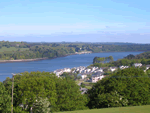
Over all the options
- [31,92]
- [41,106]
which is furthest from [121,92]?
[31,92]

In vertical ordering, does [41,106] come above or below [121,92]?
below

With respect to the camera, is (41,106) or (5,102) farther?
(41,106)

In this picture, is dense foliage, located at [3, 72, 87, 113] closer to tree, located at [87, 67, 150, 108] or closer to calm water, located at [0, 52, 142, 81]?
tree, located at [87, 67, 150, 108]

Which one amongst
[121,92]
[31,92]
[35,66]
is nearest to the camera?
[31,92]

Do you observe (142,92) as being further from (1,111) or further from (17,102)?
(1,111)

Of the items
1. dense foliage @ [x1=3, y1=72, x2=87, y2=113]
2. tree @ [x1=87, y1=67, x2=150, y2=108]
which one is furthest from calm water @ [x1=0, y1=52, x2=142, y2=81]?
tree @ [x1=87, y1=67, x2=150, y2=108]

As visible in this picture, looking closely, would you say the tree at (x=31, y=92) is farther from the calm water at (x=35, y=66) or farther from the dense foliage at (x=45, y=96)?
the calm water at (x=35, y=66)

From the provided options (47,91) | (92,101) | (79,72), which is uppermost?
(47,91)

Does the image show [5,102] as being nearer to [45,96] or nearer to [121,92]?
[45,96]

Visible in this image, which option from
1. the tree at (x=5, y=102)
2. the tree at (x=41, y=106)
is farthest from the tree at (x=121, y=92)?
the tree at (x=5, y=102)

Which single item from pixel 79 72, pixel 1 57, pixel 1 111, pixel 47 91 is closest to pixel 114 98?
pixel 47 91
